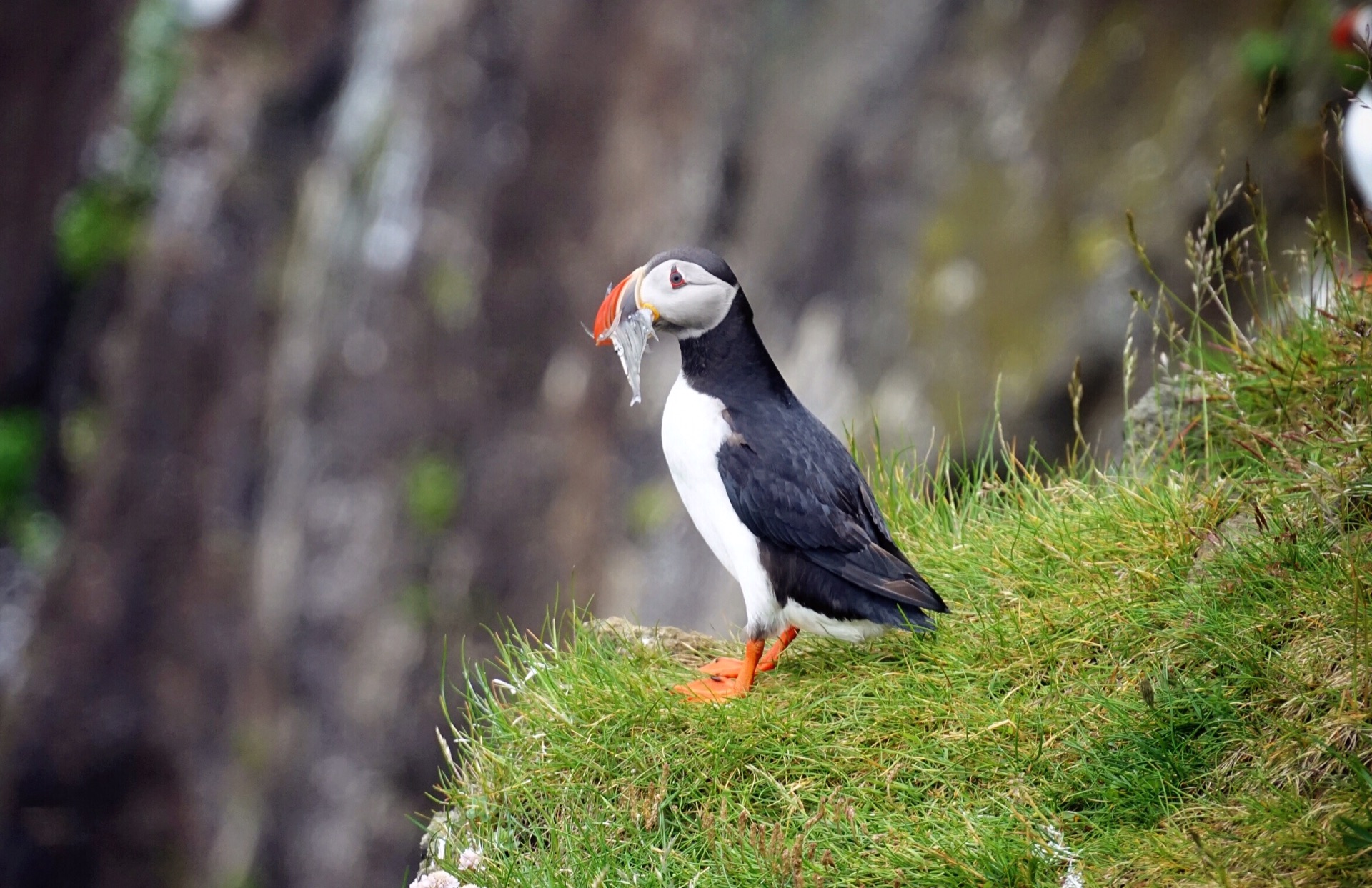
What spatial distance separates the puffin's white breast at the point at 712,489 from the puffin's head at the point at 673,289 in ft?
0.94

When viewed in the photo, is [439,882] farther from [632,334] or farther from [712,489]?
[632,334]

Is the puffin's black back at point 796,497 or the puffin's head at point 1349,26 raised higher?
the puffin's head at point 1349,26

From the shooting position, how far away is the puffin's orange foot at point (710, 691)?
10.8 feet

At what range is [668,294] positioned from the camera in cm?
355

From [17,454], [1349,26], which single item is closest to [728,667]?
[1349,26]

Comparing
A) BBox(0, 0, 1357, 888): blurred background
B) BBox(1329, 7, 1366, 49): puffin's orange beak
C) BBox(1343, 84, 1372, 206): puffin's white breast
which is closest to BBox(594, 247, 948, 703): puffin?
BBox(1343, 84, 1372, 206): puffin's white breast

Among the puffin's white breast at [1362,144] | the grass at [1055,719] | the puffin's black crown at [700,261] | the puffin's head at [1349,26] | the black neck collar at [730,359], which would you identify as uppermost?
the puffin's head at [1349,26]

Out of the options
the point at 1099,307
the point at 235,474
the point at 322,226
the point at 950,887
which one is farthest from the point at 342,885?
the point at 950,887

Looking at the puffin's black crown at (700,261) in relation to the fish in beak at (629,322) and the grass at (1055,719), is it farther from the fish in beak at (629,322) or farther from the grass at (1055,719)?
the grass at (1055,719)

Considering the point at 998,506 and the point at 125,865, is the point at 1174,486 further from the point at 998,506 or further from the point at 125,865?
the point at 125,865

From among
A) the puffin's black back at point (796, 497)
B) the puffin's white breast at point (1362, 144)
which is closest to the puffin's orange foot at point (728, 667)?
the puffin's black back at point (796, 497)

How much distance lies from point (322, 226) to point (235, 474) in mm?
2719

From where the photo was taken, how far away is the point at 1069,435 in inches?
286

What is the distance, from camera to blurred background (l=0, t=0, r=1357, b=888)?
24.8ft
